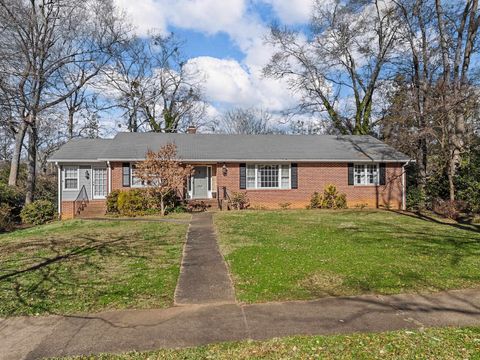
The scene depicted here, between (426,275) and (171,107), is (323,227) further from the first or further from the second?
(171,107)

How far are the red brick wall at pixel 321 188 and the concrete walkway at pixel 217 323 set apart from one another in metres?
14.0

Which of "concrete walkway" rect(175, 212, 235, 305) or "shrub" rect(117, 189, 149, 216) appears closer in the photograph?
"concrete walkway" rect(175, 212, 235, 305)

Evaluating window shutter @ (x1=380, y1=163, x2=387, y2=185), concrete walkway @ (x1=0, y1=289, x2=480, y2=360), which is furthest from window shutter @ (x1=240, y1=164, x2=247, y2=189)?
concrete walkway @ (x1=0, y1=289, x2=480, y2=360)

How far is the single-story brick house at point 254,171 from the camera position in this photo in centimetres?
1902

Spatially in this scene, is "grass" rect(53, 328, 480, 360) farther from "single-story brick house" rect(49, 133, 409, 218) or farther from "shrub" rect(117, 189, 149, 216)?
"single-story brick house" rect(49, 133, 409, 218)

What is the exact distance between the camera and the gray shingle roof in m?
19.2

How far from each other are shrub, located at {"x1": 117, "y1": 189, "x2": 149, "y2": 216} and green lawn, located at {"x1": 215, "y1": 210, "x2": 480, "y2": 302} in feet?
18.4

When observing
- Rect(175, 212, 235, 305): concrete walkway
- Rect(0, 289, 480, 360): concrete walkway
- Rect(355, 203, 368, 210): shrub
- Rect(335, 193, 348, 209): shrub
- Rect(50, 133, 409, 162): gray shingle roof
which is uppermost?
Rect(50, 133, 409, 162): gray shingle roof

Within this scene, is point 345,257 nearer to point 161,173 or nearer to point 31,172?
point 161,173

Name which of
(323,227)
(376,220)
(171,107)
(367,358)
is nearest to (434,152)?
(376,220)

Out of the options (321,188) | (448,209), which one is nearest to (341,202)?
(321,188)

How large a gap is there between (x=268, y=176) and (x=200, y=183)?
Answer: 394cm

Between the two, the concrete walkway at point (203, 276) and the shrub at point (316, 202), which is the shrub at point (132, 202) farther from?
the shrub at point (316, 202)

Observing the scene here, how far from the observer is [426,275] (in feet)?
21.6
